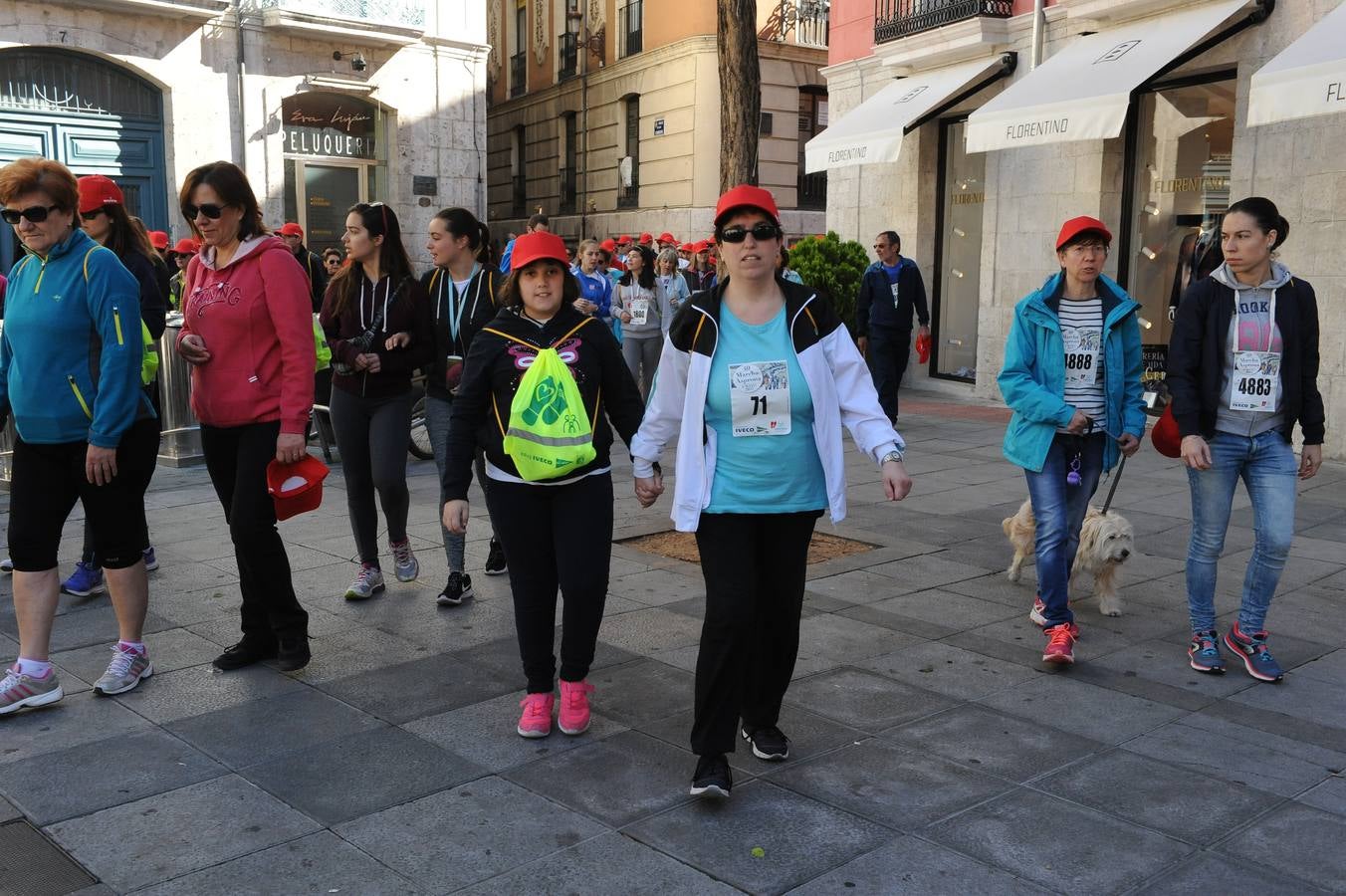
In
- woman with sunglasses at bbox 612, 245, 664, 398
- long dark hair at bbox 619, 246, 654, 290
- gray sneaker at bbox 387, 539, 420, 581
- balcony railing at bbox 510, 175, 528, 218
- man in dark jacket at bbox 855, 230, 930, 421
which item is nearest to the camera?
gray sneaker at bbox 387, 539, 420, 581

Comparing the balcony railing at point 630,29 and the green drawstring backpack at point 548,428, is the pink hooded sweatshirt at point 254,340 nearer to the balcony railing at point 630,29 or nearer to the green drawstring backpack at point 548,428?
the green drawstring backpack at point 548,428

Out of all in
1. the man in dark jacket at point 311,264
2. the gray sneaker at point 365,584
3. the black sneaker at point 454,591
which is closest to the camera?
the black sneaker at point 454,591

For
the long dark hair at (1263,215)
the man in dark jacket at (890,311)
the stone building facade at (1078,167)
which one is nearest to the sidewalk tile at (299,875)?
the long dark hair at (1263,215)

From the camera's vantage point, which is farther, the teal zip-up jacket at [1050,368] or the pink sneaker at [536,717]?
the teal zip-up jacket at [1050,368]

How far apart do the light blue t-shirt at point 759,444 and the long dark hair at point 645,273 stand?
8474mm

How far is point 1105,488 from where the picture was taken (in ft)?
29.2

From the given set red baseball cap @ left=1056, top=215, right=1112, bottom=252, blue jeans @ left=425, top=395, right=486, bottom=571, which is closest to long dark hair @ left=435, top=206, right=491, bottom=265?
blue jeans @ left=425, top=395, right=486, bottom=571

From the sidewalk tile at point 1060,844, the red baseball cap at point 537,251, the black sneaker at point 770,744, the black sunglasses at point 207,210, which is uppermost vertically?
the black sunglasses at point 207,210

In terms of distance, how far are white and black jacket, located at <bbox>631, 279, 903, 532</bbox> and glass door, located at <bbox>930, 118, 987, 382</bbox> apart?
41.0 ft

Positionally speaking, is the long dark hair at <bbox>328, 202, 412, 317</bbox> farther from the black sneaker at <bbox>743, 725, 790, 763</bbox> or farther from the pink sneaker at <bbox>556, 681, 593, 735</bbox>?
the black sneaker at <bbox>743, 725, 790, 763</bbox>

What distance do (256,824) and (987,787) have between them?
7.07 ft

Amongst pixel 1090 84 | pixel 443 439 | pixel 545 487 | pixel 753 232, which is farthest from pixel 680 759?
pixel 1090 84

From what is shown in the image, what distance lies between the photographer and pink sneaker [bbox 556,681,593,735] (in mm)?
4238

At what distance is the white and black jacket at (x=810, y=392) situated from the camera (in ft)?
12.2
